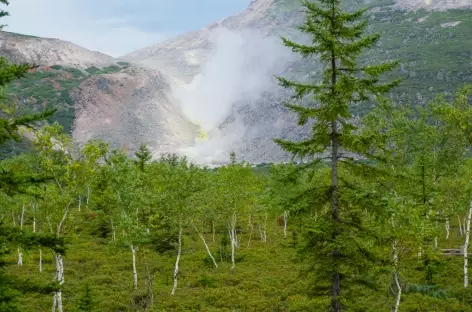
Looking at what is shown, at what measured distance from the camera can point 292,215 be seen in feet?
62.3

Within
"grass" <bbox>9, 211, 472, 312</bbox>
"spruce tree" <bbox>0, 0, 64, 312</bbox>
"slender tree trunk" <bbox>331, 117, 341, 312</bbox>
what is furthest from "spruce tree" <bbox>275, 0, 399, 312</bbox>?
"spruce tree" <bbox>0, 0, 64, 312</bbox>

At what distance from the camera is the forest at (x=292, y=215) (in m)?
17.9

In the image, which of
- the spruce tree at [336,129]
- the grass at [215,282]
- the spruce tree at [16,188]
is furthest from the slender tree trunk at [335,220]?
the spruce tree at [16,188]

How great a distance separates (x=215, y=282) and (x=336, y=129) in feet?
83.0

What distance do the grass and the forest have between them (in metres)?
0.19

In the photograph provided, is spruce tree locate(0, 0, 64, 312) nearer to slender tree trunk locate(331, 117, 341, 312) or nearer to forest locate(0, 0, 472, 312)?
forest locate(0, 0, 472, 312)

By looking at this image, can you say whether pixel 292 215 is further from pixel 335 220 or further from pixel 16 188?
pixel 16 188

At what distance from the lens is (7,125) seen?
40.2 ft

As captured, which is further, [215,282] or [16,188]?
[215,282]

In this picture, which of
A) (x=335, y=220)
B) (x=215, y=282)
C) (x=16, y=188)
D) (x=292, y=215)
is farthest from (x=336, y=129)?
(x=215, y=282)

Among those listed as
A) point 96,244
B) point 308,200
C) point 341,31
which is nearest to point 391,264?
point 308,200

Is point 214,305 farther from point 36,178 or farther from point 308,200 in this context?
point 36,178

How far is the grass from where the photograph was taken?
106 ft

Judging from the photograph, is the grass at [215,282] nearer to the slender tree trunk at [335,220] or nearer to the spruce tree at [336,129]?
the slender tree trunk at [335,220]
